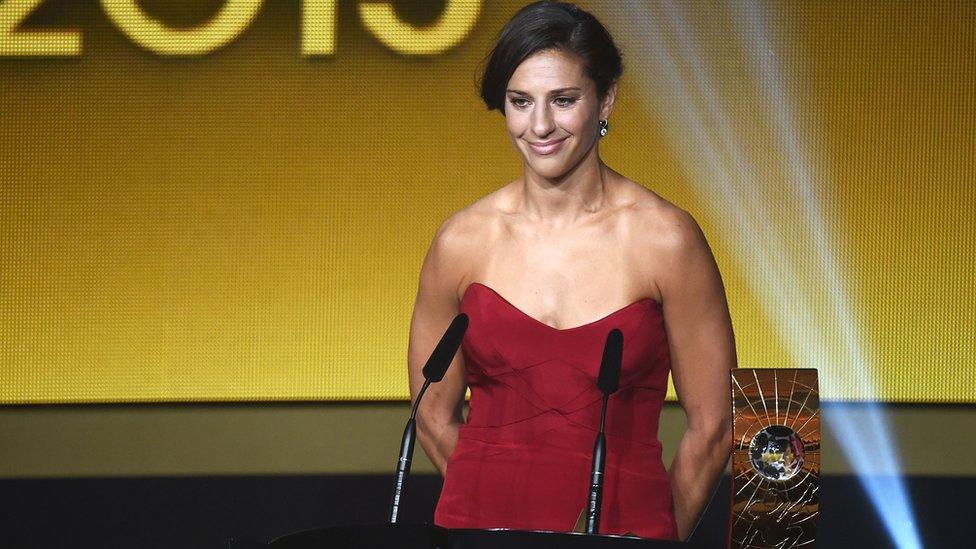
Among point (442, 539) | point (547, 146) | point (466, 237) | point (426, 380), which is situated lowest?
point (442, 539)

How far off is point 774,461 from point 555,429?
50 centimetres

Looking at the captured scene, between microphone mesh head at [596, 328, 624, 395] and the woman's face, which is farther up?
the woman's face

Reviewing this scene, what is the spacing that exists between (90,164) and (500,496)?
184 centimetres

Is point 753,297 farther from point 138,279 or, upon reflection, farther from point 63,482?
point 63,482

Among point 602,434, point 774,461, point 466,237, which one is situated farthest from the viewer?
point 466,237

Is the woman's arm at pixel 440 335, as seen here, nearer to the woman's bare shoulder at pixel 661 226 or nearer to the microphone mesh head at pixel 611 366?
the woman's bare shoulder at pixel 661 226

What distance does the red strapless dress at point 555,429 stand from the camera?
5.54ft

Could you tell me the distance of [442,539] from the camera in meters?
1.09

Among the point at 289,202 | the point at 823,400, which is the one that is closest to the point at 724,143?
the point at 823,400

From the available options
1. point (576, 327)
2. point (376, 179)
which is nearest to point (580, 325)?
point (576, 327)

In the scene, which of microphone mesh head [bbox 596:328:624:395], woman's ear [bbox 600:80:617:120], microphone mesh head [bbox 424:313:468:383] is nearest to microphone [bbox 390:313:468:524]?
microphone mesh head [bbox 424:313:468:383]

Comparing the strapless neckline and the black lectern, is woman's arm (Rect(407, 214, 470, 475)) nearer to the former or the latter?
the strapless neckline

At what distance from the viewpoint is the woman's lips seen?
172cm

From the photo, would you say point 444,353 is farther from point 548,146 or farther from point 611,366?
point 548,146
